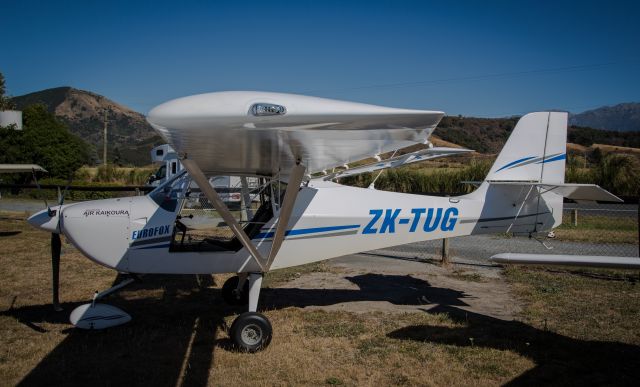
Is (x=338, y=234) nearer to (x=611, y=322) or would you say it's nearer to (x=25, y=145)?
(x=611, y=322)

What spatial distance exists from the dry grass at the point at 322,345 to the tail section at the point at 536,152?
182 cm

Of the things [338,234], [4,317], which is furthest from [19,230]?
[338,234]

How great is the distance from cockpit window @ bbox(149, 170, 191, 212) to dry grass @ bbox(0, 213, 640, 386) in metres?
1.46

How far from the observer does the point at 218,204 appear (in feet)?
15.1

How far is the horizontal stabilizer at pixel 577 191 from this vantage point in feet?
18.9

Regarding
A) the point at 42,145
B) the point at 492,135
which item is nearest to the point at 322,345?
the point at 42,145

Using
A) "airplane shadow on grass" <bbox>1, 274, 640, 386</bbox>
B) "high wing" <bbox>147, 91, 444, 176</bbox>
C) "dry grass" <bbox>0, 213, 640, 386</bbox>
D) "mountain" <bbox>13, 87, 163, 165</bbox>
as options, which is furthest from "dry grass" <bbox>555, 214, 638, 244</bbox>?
"mountain" <bbox>13, 87, 163, 165</bbox>

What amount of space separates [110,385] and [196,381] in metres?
0.71

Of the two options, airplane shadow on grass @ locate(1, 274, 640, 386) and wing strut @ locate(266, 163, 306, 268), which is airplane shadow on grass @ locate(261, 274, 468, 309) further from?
wing strut @ locate(266, 163, 306, 268)

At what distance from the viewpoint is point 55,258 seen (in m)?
5.52

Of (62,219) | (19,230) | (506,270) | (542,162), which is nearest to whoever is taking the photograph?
(62,219)

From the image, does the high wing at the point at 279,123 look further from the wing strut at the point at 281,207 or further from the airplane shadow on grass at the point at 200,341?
the airplane shadow on grass at the point at 200,341

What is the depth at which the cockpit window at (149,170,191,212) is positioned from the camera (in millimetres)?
5410

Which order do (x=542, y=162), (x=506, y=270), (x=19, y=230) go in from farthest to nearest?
(x=19, y=230) < (x=506, y=270) < (x=542, y=162)
